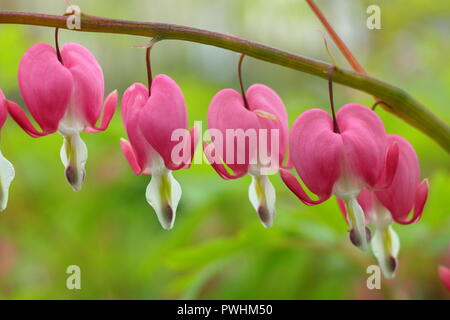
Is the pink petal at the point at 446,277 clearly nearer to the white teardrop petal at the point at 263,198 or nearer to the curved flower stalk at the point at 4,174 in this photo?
the white teardrop petal at the point at 263,198

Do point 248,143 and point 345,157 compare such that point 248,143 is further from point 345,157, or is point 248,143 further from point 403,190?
point 403,190

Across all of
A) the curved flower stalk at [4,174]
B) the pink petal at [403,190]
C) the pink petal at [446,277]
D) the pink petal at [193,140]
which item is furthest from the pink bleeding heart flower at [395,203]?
the curved flower stalk at [4,174]

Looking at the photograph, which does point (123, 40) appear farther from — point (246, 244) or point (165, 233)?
point (246, 244)

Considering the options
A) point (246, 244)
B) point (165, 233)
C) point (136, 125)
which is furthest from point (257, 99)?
point (165, 233)
